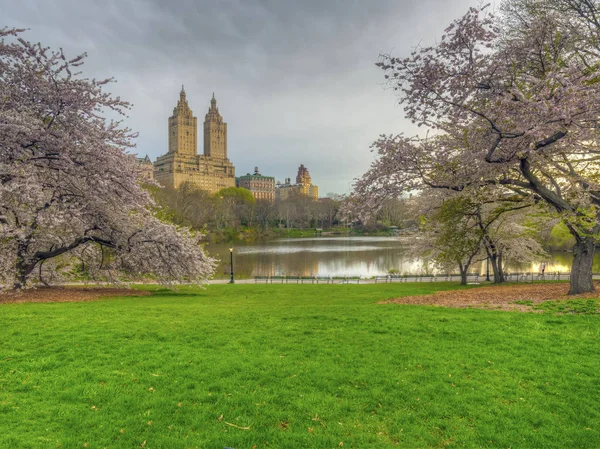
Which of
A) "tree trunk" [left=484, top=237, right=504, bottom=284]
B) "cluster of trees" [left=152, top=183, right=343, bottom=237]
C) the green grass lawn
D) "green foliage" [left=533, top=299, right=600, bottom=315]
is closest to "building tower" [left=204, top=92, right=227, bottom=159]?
"cluster of trees" [left=152, top=183, right=343, bottom=237]

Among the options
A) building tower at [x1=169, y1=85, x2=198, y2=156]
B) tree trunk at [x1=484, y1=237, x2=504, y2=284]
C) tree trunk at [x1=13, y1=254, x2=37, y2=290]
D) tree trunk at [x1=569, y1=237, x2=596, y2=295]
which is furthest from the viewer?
building tower at [x1=169, y1=85, x2=198, y2=156]

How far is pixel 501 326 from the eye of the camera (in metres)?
8.17

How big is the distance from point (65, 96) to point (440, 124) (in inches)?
526

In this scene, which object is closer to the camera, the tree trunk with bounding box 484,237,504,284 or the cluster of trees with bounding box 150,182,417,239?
the tree trunk with bounding box 484,237,504,284

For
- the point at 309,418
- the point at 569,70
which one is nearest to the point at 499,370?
the point at 309,418

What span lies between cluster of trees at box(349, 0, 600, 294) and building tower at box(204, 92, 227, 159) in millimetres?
176980

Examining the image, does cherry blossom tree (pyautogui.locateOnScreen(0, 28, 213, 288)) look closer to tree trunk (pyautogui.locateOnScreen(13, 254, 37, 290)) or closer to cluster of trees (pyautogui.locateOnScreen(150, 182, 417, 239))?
tree trunk (pyautogui.locateOnScreen(13, 254, 37, 290))

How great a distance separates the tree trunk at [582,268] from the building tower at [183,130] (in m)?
170

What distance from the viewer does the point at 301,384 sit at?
530 cm

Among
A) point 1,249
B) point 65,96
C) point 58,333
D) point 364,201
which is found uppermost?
point 65,96

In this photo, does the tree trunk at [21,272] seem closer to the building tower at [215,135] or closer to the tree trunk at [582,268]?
the tree trunk at [582,268]

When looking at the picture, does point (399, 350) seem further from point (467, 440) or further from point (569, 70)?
point (569, 70)

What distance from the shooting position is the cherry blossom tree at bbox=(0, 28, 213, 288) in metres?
Answer: 12.8

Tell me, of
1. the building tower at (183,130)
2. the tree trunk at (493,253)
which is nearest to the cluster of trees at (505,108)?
the tree trunk at (493,253)
